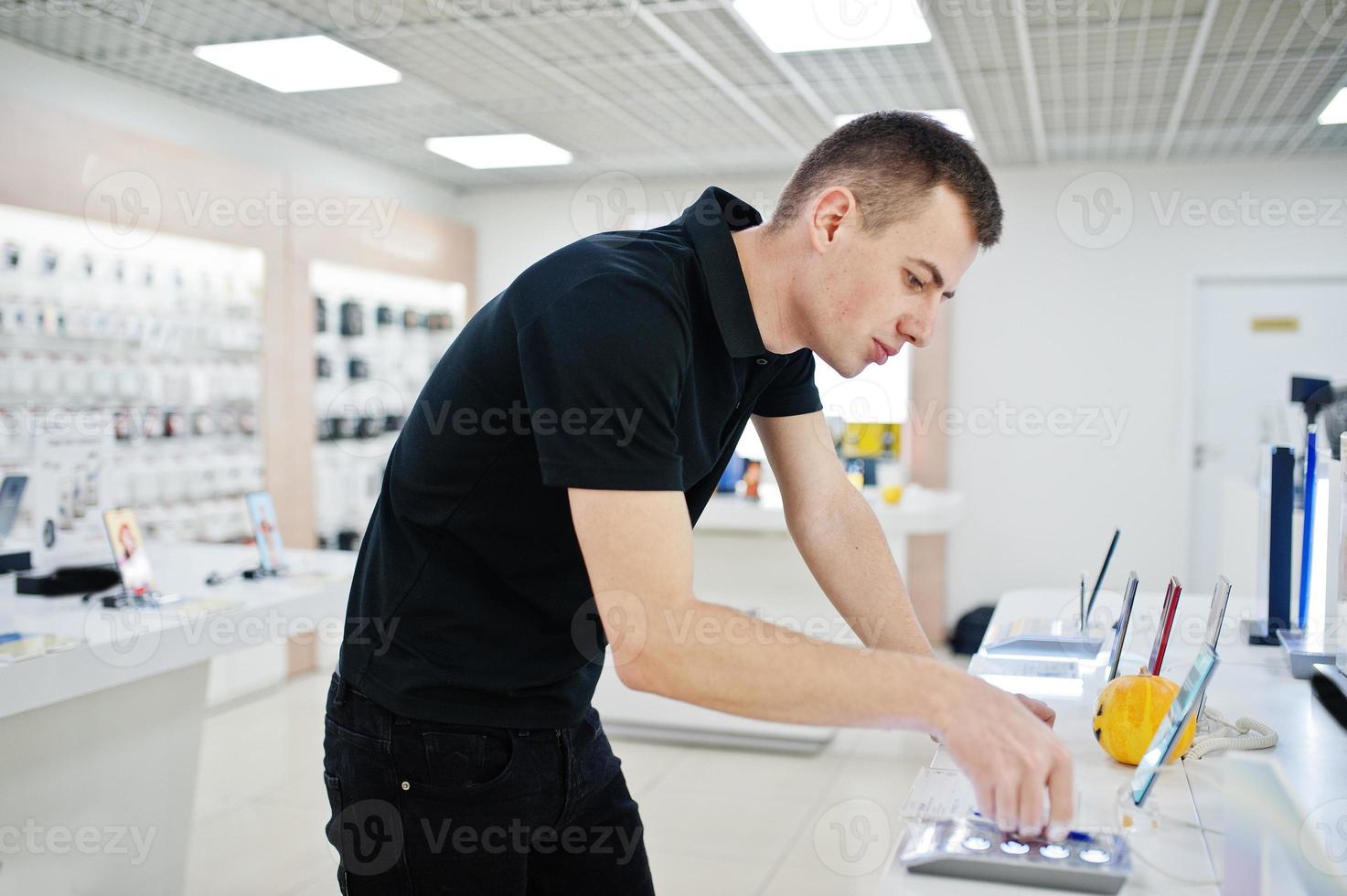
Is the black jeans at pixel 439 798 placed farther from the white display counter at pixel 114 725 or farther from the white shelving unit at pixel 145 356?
the white shelving unit at pixel 145 356

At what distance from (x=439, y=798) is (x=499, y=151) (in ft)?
18.4

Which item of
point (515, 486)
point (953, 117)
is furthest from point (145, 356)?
point (515, 486)

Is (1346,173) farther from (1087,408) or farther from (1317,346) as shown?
(1087,408)

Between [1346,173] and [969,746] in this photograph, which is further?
[1346,173]

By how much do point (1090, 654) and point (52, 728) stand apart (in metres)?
2.26

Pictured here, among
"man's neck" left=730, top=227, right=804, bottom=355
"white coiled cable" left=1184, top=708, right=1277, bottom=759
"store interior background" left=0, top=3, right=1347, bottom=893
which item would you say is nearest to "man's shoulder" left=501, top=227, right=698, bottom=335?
"man's neck" left=730, top=227, right=804, bottom=355

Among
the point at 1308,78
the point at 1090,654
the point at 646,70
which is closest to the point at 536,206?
the point at 646,70

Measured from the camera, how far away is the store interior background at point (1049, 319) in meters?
5.71

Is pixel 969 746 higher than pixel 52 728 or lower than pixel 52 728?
higher

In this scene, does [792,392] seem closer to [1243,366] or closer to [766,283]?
[766,283]

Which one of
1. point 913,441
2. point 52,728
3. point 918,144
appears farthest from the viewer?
point 913,441

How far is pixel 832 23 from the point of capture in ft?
13.6

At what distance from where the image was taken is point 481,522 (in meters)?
1.24

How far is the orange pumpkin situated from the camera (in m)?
1.44
